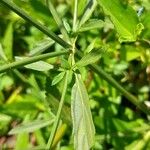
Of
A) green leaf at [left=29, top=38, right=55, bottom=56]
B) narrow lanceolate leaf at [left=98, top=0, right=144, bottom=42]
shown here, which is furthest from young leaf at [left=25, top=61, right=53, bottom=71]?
narrow lanceolate leaf at [left=98, top=0, right=144, bottom=42]

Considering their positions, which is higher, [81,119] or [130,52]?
[130,52]

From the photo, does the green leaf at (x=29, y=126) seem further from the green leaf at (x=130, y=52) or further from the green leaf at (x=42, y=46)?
the green leaf at (x=130, y=52)

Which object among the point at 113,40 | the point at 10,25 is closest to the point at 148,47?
the point at 113,40

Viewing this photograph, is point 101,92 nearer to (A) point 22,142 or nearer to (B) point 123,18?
(A) point 22,142

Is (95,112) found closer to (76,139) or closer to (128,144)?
(128,144)

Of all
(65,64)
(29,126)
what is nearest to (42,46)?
(65,64)

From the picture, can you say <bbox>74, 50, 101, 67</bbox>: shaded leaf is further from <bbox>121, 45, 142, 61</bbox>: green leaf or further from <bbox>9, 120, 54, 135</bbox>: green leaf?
<bbox>121, 45, 142, 61</bbox>: green leaf
